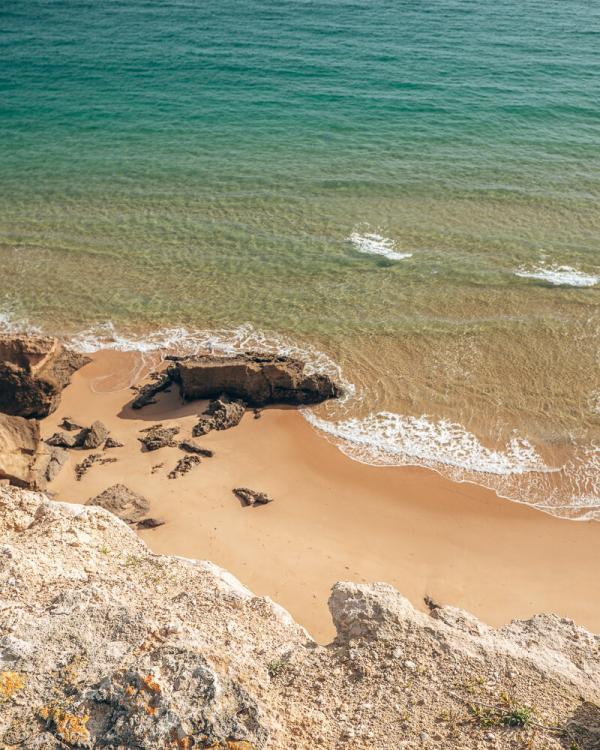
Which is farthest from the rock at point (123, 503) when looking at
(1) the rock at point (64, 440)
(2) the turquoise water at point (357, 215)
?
(2) the turquoise water at point (357, 215)

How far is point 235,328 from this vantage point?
68.7ft

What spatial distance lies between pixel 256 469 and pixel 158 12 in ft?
162

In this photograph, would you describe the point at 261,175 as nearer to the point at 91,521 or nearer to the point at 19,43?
the point at 91,521

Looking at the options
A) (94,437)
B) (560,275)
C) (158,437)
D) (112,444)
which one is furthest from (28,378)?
(560,275)

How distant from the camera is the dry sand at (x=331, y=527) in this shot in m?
12.5

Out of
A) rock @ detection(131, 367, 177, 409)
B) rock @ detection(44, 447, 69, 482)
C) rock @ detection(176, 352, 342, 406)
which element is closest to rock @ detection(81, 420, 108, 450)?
rock @ detection(44, 447, 69, 482)

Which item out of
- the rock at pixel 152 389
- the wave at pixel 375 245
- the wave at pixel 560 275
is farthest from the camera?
the wave at pixel 375 245

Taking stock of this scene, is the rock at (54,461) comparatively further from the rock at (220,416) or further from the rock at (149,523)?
the rock at (220,416)

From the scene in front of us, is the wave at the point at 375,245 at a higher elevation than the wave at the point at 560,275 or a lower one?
higher

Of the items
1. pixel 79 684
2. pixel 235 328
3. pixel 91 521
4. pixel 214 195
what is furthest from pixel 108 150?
pixel 79 684

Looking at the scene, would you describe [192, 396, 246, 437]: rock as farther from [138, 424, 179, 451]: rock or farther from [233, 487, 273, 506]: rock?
[233, 487, 273, 506]: rock

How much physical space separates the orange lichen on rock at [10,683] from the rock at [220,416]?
9.35m

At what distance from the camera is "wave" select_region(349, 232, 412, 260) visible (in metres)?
24.1

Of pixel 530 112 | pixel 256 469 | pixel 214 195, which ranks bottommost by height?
pixel 256 469
